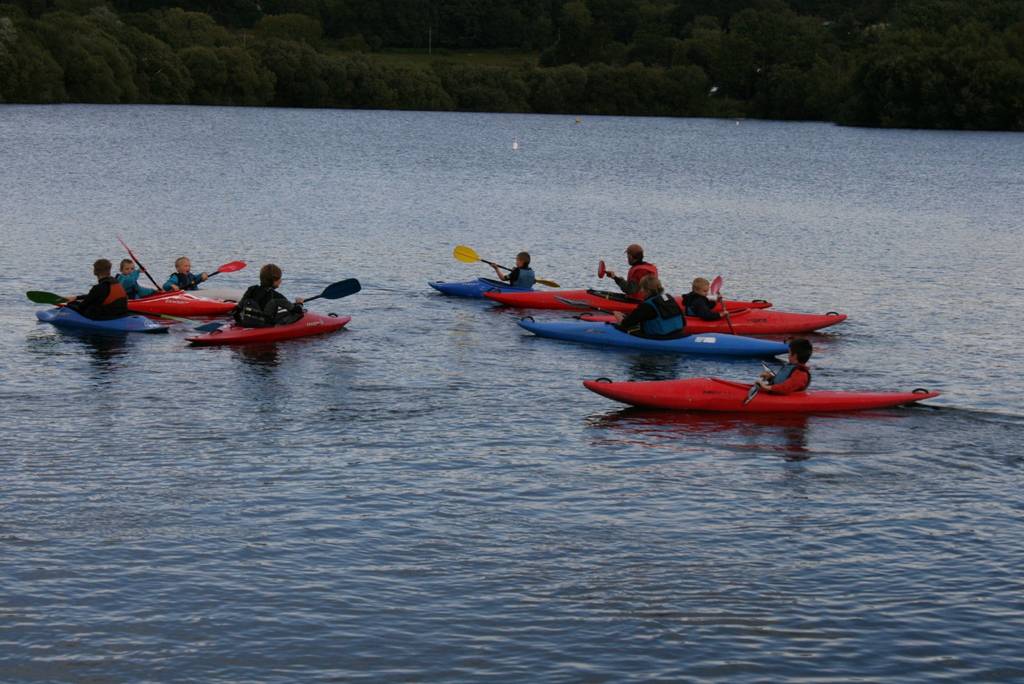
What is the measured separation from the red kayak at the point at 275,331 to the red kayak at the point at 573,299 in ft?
14.8

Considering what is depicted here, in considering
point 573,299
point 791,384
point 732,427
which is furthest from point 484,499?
point 573,299

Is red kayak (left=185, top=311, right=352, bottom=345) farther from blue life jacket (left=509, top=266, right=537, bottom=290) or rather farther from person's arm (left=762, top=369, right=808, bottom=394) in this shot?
person's arm (left=762, top=369, right=808, bottom=394)

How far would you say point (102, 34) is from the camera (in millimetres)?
114500

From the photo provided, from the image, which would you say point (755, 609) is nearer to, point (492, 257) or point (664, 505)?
point (664, 505)

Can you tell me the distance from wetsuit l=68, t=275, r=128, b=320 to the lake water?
665 mm

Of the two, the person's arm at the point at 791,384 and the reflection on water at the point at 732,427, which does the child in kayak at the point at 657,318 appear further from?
the person's arm at the point at 791,384

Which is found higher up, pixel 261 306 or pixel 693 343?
pixel 261 306

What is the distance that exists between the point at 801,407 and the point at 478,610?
851cm

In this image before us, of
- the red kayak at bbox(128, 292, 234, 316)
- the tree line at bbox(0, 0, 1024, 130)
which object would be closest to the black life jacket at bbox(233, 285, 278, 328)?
the red kayak at bbox(128, 292, 234, 316)

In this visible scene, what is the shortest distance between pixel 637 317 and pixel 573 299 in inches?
168

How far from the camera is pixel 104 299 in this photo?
23766 millimetres

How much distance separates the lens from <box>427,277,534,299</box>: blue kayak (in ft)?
95.6

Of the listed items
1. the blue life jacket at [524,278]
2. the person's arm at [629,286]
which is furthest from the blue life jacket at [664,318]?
the blue life jacket at [524,278]

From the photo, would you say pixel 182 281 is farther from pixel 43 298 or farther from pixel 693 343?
pixel 693 343
